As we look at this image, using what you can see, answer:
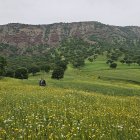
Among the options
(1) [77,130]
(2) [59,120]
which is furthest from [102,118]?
(1) [77,130]

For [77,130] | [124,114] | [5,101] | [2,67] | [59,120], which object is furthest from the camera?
[2,67]

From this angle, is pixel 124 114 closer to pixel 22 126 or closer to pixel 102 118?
pixel 102 118

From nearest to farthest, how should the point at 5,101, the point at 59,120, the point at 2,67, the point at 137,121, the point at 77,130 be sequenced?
the point at 77,130, the point at 59,120, the point at 137,121, the point at 5,101, the point at 2,67

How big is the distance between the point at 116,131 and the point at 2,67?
69.1 meters

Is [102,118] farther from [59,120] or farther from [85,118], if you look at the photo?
[59,120]

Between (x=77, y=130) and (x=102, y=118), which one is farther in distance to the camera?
(x=102, y=118)

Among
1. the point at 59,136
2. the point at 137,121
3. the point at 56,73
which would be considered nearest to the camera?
the point at 59,136

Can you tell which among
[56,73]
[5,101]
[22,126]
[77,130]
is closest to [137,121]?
[77,130]

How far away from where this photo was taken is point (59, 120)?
1720 centimetres

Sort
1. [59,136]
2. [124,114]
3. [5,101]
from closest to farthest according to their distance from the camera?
[59,136], [124,114], [5,101]

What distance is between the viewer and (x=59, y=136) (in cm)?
1380

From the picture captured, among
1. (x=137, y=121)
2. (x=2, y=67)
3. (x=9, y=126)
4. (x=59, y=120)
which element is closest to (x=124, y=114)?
(x=137, y=121)

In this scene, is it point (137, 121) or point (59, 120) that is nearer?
point (59, 120)

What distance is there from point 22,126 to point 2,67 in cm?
6806
